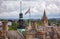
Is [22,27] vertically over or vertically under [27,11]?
under

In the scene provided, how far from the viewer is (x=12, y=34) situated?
11281 mm

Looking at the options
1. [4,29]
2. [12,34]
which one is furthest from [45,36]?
[4,29]

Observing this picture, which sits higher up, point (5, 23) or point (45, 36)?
point (5, 23)

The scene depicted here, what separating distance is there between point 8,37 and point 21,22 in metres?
4.95

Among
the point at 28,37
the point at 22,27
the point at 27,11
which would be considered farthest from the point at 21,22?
the point at 28,37

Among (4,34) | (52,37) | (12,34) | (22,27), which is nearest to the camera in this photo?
(4,34)

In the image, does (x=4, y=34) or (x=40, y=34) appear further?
(x=40, y=34)

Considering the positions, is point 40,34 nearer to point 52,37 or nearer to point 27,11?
point 52,37

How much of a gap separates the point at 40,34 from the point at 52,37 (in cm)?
95

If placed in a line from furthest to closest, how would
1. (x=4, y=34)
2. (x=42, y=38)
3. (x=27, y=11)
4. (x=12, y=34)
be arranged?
(x=27, y=11) → (x=42, y=38) → (x=12, y=34) → (x=4, y=34)

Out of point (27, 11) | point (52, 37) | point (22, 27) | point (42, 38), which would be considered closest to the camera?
point (42, 38)

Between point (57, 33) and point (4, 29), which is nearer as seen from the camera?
point (4, 29)

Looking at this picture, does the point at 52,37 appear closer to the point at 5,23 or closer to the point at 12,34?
the point at 12,34

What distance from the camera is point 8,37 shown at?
10867 mm
